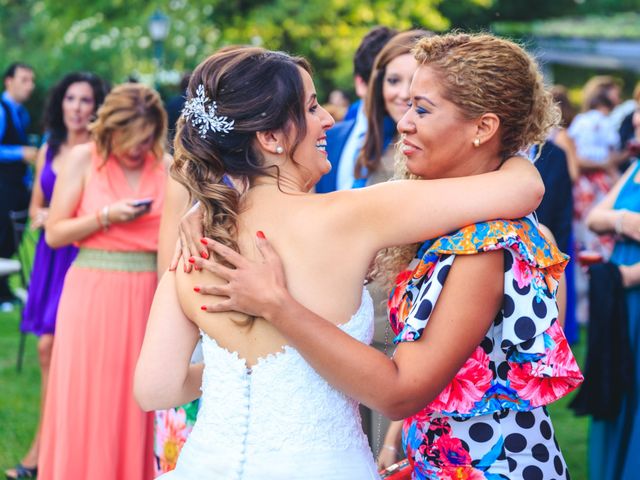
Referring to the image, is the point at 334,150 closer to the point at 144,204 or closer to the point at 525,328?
the point at 144,204

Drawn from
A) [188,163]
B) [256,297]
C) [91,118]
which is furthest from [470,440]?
[91,118]

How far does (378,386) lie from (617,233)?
2925 millimetres

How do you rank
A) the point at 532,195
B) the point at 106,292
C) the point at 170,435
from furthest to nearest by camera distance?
1. the point at 106,292
2. the point at 170,435
3. the point at 532,195

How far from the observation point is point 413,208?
85.5 inches

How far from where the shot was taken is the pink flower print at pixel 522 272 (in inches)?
86.9

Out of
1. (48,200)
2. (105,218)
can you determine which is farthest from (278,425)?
(48,200)

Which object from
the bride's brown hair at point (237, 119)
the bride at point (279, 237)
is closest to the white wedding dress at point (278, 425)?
the bride at point (279, 237)

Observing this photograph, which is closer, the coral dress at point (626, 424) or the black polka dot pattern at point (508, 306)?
the black polka dot pattern at point (508, 306)

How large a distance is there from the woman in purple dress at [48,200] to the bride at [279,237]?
336 cm

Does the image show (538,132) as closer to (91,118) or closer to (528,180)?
(528,180)

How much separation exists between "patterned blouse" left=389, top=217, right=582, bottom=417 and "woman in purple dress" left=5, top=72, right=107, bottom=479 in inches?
146

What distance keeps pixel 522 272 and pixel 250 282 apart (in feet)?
2.26

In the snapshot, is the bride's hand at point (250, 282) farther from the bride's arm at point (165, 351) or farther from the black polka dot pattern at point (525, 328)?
the black polka dot pattern at point (525, 328)

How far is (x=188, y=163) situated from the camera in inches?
94.4
